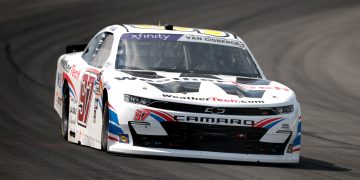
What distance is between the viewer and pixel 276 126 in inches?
380

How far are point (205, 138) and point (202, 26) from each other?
864 inches

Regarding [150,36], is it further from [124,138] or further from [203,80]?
[124,138]

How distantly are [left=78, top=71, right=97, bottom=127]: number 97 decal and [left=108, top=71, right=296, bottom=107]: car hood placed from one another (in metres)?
0.64

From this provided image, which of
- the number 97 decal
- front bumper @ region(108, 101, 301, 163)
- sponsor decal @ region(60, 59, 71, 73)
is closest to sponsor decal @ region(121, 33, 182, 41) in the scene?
the number 97 decal

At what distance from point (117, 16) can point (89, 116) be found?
2133 cm

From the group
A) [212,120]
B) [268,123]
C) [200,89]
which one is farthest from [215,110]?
[268,123]

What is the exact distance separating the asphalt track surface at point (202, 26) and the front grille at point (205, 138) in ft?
0.49

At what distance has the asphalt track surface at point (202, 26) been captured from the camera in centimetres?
903

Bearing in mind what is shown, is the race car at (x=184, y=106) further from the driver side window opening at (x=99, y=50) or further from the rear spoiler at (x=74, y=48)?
the rear spoiler at (x=74, y=48)

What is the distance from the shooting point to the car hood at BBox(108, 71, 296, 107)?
31.3ft

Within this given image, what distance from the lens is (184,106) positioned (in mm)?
9430

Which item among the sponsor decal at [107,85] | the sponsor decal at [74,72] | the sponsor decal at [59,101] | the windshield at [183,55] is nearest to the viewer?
the sponsor decal at [107,85]

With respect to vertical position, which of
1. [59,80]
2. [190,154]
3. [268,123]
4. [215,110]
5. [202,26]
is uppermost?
[215,110]

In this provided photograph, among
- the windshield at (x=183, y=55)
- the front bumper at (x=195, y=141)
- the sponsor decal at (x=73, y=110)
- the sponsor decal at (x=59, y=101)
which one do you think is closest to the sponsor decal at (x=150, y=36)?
the windshield at (x=183, y=55)
